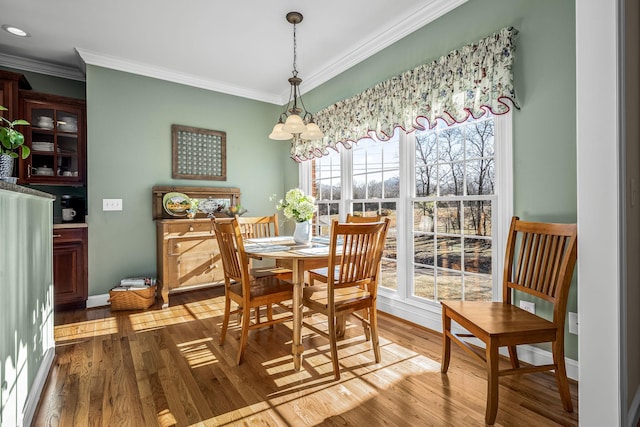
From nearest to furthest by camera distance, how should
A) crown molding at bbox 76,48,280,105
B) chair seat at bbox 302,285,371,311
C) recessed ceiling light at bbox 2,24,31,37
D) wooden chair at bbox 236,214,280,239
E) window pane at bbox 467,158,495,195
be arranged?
chair seat at bbox 302,285,371,311 < window pane at bbox 467,158,495,195 < recessed ceiling light at bbox 2,24,31,37 < wooden chair at bbox 236,214,280,239 < crown molding at bbox 76,48,280,105

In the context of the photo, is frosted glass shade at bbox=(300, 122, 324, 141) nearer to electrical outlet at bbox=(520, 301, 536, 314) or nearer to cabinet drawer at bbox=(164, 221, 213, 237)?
cabinet drawer at bbox=(164, 221, 213, 237)

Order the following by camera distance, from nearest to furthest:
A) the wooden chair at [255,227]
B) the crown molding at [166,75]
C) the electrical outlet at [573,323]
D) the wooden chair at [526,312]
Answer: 1. the wooden chair at [526,312]
2. the electrical outlet at [573,323]
3. the wooden chair at [255,227]
4. the crown molding at [166,75]

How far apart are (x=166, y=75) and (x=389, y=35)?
107 inches

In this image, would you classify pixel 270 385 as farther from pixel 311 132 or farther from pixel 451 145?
pixel 451 145

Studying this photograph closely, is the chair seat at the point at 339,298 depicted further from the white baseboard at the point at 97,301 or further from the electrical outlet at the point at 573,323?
the white baseboard at the point at 97,301

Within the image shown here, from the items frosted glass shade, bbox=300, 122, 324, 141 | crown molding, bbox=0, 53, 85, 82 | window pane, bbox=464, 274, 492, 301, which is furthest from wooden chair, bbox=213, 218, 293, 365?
crown molding, bbox=0, 53, 85, 82

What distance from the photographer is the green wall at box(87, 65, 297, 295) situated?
3475mm

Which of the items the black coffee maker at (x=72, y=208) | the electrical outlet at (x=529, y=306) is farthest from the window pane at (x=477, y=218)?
the black coffee maker at (x=72, y=208)

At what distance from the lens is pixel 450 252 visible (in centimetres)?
261

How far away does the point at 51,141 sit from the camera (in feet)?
11.3

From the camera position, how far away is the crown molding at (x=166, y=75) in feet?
11.3

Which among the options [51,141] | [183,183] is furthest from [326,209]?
[51,141]

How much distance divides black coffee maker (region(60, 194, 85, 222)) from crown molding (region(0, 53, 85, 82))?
1.49m

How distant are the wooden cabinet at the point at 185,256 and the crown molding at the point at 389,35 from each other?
231 cm
